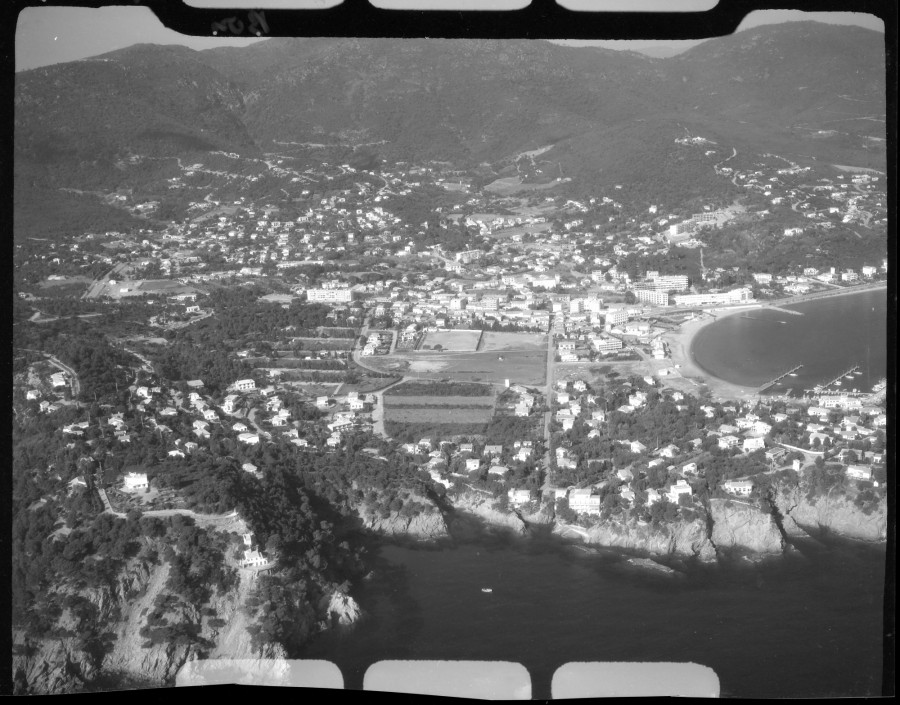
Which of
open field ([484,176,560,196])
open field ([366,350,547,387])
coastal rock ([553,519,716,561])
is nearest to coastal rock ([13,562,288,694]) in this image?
open field ([366,350,547,387])

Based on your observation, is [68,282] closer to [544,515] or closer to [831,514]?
[544,515]

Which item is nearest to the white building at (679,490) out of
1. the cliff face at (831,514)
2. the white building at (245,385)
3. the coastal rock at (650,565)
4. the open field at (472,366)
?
the coastal rock at (650,565)

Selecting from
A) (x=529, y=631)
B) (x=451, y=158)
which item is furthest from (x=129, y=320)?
(x=529, y=631)

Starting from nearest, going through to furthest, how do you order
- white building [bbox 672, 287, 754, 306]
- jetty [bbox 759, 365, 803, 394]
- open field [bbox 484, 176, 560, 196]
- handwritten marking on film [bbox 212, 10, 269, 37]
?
handwritten marking on film [bbox 212, 10, 269, 37] < jetty [bbox 759, 365, 803, 394] < white building [bbox 672, 287, 754, 306] < open field [bbox 484, 176, 560, 196]

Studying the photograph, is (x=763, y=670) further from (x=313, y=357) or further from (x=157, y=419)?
(x=157, y=419)

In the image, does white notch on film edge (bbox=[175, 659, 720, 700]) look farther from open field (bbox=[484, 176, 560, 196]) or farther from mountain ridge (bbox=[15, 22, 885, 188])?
open field (bbox=[484, 176, 560, 196])
